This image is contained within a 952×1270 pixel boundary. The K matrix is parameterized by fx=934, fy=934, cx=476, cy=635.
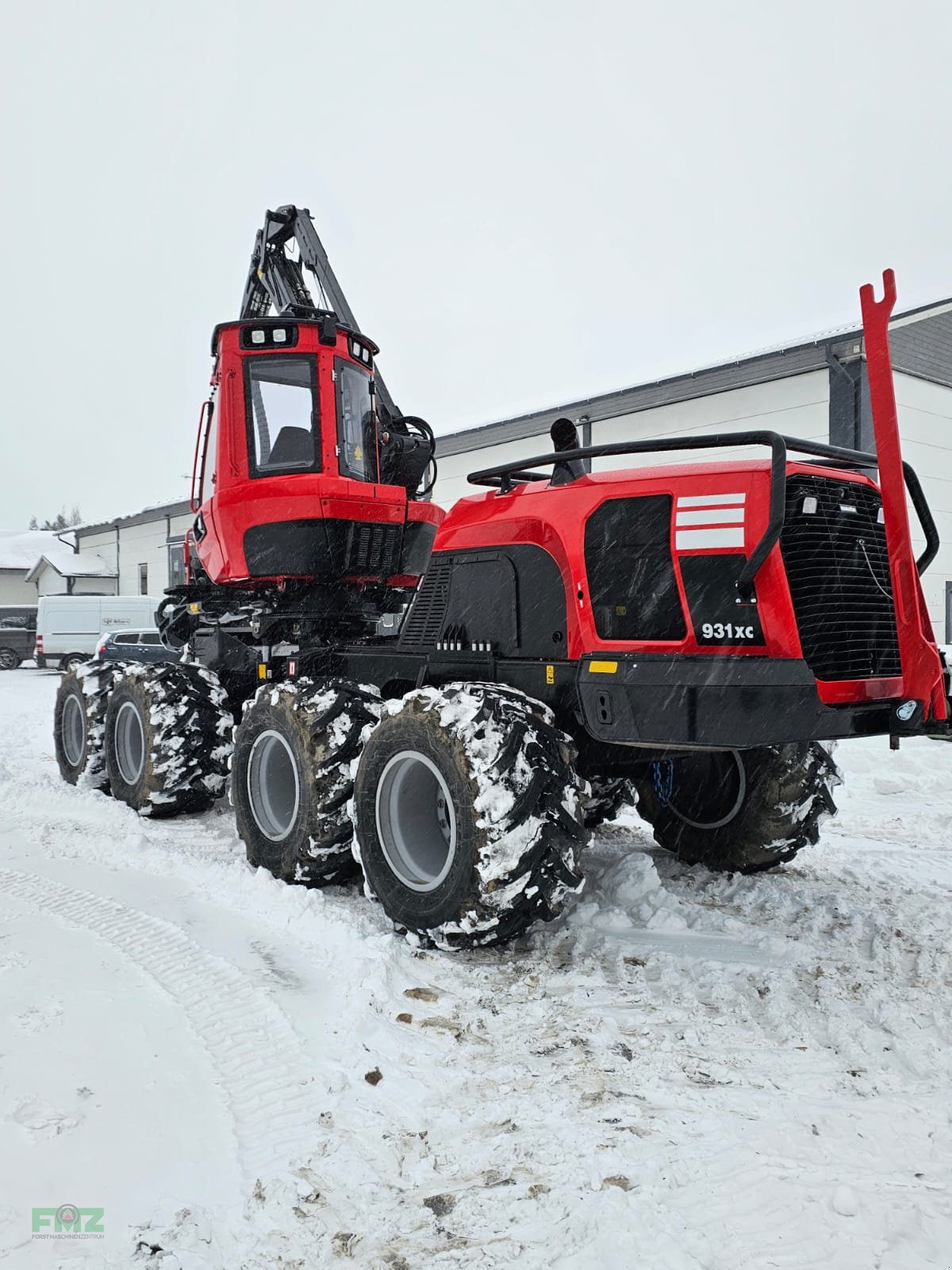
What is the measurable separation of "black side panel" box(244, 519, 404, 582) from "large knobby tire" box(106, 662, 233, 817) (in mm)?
1235

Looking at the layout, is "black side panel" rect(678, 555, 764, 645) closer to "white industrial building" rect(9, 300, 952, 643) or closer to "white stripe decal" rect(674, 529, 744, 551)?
"white stripe decal" rect(674, 529, 744, 551)

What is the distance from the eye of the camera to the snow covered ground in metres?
2.09

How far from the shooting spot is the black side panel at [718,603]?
11.1 feet

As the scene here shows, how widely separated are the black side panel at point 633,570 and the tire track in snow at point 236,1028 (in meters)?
1.90

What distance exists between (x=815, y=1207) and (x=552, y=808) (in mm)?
1646

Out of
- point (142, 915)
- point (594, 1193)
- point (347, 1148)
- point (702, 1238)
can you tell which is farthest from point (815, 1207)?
point (142, 915)

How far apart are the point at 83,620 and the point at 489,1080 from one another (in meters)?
22.6

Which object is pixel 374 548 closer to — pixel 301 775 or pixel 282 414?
pixel 282 414

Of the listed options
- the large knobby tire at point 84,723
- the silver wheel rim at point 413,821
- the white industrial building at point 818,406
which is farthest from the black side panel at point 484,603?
the white industrial building at point 818,406

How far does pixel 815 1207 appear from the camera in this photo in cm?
214

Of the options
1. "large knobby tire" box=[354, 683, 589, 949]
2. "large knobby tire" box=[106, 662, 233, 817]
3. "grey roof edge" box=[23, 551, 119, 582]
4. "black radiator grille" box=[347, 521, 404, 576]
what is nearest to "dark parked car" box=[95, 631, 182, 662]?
"large knobby tire" box=[106, 662, 233, 817]

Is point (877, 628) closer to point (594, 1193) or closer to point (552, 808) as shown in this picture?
point (552, 808)

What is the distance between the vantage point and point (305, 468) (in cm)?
588

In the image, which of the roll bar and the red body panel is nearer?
the roll bar
